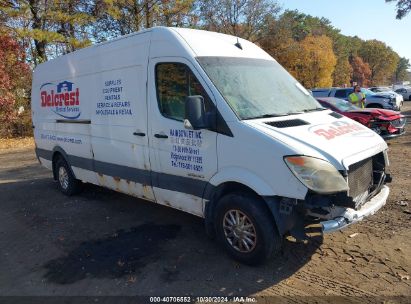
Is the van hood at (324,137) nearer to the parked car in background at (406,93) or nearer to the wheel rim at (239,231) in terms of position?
the wheel rim at (239,231)

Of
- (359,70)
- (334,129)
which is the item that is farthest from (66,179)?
(359,70)

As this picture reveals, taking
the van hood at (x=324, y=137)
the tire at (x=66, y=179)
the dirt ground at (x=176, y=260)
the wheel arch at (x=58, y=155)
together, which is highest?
the van hood at (x=324, y=137)

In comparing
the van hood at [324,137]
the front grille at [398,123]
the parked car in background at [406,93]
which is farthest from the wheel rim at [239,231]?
the parked car in background at [406,93]

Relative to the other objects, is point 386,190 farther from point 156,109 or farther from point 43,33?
point 43,33

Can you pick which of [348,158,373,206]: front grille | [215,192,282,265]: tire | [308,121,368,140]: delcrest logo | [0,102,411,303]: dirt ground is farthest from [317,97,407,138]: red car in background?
[215,192,282,265]: tire

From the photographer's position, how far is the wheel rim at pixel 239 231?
421 cm

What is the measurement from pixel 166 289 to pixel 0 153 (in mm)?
13405

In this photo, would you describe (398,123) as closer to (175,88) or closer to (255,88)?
(255,88)

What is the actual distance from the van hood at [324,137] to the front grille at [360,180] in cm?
11

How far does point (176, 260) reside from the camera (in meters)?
4.58

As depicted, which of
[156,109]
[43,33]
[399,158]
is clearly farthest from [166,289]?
[43,33]

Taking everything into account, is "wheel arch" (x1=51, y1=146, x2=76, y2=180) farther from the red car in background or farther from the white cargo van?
the red car in background

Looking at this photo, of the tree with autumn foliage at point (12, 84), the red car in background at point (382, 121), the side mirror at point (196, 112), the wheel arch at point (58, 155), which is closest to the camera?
the side mirror at point (196, 112)

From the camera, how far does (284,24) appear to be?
3666cm
